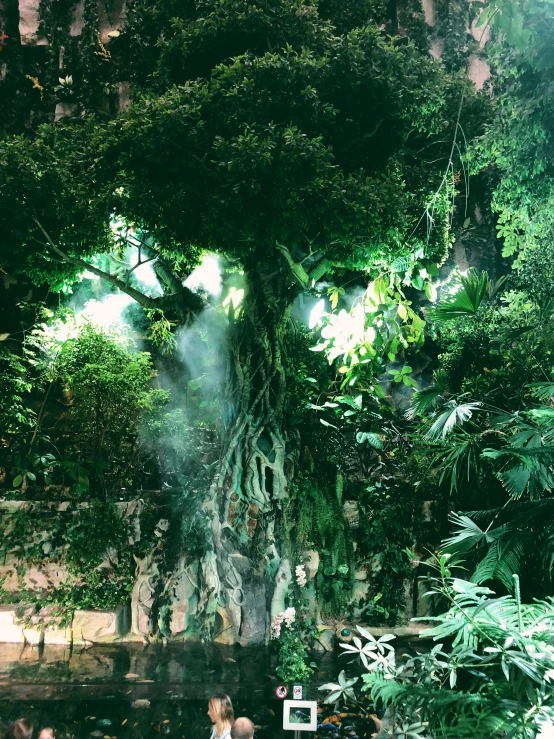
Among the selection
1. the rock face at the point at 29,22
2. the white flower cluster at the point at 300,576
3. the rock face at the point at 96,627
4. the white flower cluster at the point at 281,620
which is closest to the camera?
the white flower cluster at the point at 281,620

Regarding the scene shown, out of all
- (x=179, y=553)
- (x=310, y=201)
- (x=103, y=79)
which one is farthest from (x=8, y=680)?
(x=103, y=79)

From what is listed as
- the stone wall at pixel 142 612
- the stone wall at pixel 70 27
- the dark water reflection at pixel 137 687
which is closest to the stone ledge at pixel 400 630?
the stone wall at pixel 142 612

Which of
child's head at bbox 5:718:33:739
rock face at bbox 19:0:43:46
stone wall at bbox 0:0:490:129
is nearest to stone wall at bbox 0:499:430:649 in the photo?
child's head at bbox 5:718:33:739

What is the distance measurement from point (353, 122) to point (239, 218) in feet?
5.66

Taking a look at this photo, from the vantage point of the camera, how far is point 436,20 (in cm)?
976

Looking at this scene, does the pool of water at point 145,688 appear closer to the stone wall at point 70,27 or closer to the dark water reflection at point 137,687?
the dark water reflection at point 137,687

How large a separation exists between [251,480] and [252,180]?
3.12 meters

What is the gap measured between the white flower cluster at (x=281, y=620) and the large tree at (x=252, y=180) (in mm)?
318

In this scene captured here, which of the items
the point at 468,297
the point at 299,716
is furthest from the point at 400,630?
the point at 468,297

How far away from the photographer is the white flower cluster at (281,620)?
223 inches

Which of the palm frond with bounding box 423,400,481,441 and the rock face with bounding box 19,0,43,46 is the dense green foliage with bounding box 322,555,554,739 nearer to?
the palm frond with bounding box 423,400,481,441

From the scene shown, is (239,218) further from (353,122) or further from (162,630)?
(162,630)

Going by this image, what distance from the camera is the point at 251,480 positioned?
604cm

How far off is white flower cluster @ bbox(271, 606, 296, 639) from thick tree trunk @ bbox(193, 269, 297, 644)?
0.42 ft
